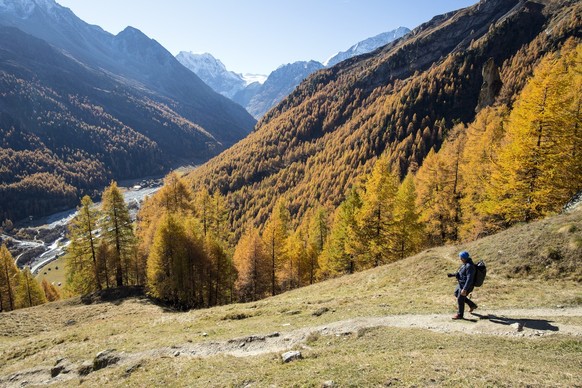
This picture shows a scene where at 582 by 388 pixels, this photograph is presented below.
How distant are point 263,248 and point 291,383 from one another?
4363 centimetres

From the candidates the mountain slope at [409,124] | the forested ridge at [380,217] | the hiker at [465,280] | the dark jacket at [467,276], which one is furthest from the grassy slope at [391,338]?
the mountain slope at [409,124]

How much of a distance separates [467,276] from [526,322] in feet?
9.14

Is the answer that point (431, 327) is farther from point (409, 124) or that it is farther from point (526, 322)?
point (409, 124)

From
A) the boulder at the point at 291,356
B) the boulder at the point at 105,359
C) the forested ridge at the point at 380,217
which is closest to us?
the boulder at the point at 291,356

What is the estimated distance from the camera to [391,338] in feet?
48.9

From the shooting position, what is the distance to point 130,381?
603 inches

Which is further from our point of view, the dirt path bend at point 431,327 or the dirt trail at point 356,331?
the dirt trail at point 356,331

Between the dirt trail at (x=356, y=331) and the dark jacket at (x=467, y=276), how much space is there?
155 centimetres

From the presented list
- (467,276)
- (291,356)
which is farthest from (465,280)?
(291,356)

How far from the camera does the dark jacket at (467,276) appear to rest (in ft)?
52.1

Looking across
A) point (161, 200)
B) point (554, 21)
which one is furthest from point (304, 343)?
point (554, 21)

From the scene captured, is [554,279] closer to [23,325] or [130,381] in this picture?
[130,381]

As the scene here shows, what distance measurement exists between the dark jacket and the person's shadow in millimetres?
1649

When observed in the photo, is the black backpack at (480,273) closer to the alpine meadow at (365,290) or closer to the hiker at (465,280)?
the hiker at (465,280)
